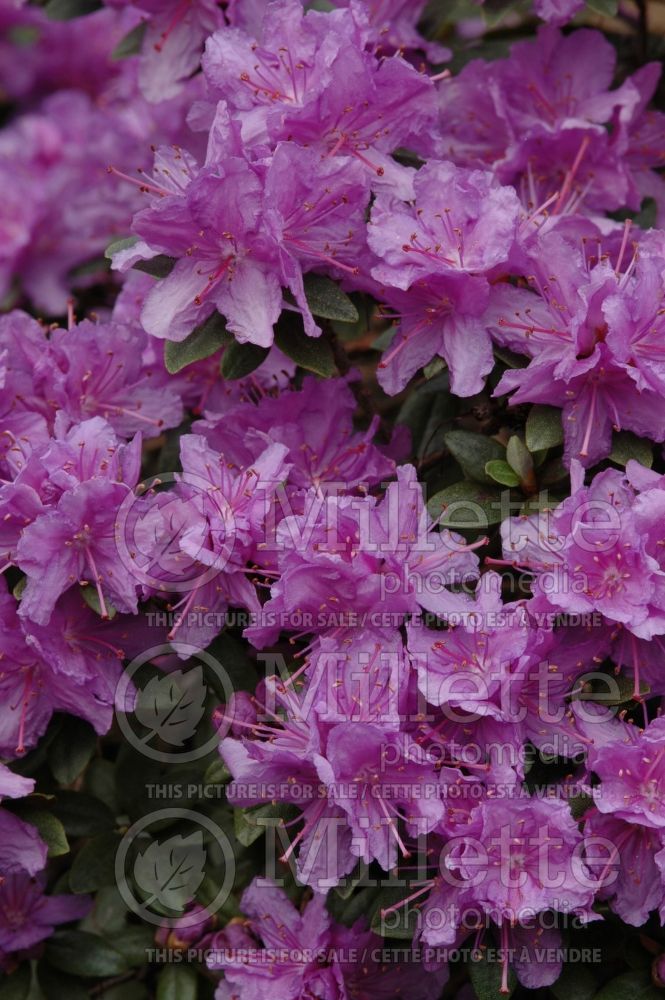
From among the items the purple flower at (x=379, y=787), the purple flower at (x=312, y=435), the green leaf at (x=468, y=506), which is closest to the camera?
the purple flower at (x=379, y=787)

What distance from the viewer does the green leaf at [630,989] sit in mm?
1711

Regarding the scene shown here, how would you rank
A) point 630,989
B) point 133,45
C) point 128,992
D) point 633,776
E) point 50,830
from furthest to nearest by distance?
point 133,45 → point 128,992 → point 50,830 → point 630,989 → point 633,776

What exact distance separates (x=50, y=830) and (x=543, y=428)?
855mm

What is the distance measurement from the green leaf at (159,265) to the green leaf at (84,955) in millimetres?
971

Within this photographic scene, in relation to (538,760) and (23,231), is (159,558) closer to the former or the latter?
(538,760)

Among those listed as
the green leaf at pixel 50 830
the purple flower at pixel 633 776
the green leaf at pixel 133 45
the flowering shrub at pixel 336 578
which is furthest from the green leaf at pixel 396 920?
the green leaf at pixel 133 45

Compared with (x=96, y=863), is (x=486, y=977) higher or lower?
higher

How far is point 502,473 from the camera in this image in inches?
70.4

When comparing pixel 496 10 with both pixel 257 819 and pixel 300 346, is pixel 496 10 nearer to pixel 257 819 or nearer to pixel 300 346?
pixel 300 346

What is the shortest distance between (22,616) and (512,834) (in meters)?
0.66

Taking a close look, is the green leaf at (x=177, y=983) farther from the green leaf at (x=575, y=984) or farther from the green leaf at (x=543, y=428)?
the green leaf at (x=543, y=428)

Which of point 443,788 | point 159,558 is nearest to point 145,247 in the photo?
point 159,558

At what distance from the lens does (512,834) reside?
5.27 ft

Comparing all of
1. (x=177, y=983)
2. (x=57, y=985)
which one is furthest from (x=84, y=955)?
(x=177, y=983)
